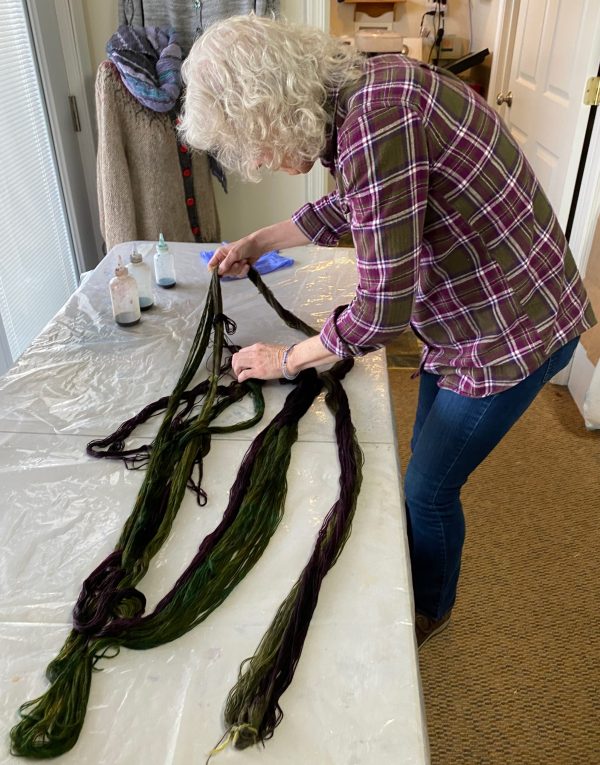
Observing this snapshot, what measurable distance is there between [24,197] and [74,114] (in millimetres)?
480

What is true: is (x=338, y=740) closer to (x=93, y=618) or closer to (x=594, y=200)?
(x=93, y=618)

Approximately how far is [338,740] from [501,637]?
1.04 m

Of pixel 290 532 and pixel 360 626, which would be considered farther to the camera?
pixel 290 532

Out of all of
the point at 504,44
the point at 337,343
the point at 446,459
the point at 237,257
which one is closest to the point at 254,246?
the point at 237,257

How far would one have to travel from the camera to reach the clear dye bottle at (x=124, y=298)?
155 cm

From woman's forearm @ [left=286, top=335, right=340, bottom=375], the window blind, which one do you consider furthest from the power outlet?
woman's forearm @ [left=286, top=335, right=340, bottom=375]

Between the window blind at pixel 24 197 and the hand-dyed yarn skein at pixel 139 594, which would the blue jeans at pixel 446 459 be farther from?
the window blind at pixel 24 197

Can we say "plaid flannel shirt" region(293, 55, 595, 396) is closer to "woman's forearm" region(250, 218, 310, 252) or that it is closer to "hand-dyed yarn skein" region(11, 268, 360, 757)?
"hand-dyed yarn skein" region(11, 268, 360, 757)

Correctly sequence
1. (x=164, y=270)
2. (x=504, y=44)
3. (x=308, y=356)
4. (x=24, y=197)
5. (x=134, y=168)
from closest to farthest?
(x=308, y=356), (x=164, y=270), (x=24, y=197), (x=134, y=168), (x=504, y=44)

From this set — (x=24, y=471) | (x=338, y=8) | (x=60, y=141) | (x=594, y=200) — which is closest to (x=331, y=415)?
(x=24, y=471)

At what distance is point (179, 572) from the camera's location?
3.12 ft

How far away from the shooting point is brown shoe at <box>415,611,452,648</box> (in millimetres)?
1541

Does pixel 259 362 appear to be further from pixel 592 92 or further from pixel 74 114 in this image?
pixel 74 114

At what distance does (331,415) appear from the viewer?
128cm
